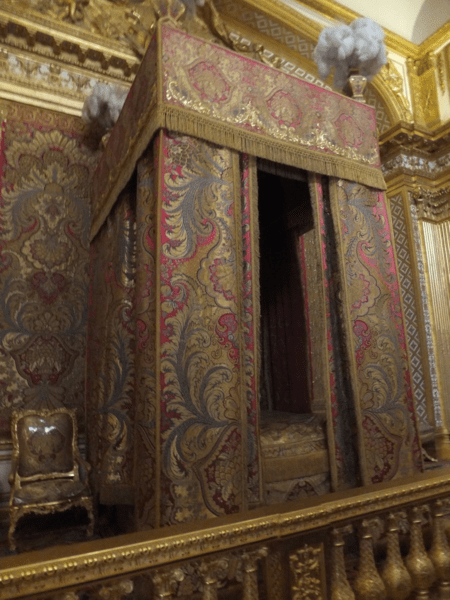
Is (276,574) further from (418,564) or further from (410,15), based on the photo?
(410,15)

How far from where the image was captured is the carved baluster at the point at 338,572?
130 cm

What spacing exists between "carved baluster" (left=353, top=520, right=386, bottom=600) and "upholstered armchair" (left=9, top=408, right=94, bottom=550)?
1.99 meters

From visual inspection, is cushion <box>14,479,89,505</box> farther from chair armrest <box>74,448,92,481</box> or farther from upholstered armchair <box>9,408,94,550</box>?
chair armrest <box>74,448,92,481</box>

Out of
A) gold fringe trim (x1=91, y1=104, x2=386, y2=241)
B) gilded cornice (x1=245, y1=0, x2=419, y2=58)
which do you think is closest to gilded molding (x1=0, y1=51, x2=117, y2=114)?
gold fringe trim (x1=91, y1=104, x2=386, y2=241)

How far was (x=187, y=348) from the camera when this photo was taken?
6.83 feet

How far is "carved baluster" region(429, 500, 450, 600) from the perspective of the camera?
5.00 feet

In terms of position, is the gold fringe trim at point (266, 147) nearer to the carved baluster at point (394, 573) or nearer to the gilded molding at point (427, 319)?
the carved baluster at point (394, 573)

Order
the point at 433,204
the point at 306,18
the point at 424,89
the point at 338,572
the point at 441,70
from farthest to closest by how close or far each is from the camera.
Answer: the point at 424,89, the point at 441,70, the point at 433,204, the point at 306,18, the point at 338,572

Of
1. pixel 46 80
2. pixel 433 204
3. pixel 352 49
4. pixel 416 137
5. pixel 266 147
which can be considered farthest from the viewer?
pixel 433 204

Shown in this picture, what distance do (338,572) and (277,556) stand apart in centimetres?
22

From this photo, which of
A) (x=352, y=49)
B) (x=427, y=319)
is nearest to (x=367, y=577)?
(x=352, y=49)

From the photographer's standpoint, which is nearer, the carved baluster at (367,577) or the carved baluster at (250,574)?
the carved baluster at (250,574)

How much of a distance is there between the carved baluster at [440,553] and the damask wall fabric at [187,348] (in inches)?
32.0

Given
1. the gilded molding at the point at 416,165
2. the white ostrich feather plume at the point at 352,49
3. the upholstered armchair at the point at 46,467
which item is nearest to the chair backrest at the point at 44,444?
the upholstered armchair at the point at 46,467
